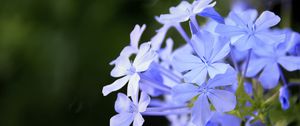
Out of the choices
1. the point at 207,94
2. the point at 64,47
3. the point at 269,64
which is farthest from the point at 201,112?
the point at 64,47

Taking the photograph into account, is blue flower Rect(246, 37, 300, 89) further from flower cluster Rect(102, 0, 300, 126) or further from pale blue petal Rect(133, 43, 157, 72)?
pale blue petal Rect(133, 43, 157, 72)

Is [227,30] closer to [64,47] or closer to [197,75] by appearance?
[197,75]

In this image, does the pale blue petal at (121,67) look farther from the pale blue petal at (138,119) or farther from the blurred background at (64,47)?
the blurred background at (64,47)

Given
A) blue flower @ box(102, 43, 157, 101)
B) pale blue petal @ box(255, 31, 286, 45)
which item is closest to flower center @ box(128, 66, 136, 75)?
blue flower @ box(102, 43, 157, 101)

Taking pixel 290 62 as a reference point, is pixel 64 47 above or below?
above

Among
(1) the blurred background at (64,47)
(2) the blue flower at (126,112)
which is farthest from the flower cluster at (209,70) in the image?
(1) the blurred background at (64,47)

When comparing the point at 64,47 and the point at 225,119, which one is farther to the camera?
the point at 64,47

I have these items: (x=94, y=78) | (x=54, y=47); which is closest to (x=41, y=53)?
(x=54, y=47)
